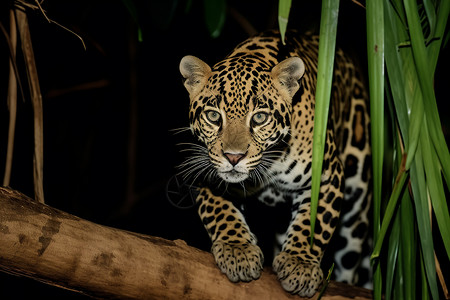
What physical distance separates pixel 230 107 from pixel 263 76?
243mm

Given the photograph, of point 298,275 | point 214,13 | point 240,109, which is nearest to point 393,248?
point 298,275

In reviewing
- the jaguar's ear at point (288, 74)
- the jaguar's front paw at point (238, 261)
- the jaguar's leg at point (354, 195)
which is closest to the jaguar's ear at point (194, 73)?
the jaguar's ear at point (288, 74)

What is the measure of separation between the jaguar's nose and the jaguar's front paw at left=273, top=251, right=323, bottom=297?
541 mm

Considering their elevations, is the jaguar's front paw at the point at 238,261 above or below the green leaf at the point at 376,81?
below

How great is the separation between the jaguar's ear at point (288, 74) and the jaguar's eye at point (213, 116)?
0.32m

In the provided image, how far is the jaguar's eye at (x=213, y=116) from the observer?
3.08 meters

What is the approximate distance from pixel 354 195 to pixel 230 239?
3.65ft

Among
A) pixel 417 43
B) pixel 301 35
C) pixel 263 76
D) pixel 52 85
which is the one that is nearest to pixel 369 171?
pixel 301 35

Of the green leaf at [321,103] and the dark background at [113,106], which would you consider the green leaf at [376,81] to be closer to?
the green leaf at [321,103]

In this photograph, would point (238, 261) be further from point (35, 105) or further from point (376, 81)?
point (35, 105)

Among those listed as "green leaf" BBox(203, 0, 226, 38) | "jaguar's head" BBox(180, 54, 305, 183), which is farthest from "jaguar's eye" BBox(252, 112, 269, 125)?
"green leaf" BBox(203, 0, 226, 38)

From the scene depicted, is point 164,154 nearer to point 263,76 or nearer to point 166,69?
point 166,69

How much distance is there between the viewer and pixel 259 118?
3059 millimetres

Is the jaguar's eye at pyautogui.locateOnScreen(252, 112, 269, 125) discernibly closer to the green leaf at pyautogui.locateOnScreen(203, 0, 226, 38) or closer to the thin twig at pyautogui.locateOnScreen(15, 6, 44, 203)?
the green leaf at pyautogui.locateOnScreen(203, 0, 226, 38)
